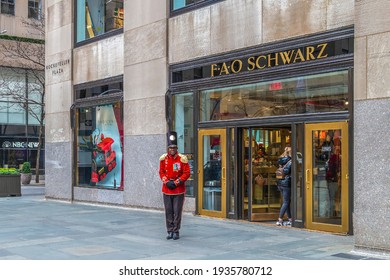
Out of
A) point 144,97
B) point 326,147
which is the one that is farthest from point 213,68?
point 326,147

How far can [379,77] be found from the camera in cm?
885

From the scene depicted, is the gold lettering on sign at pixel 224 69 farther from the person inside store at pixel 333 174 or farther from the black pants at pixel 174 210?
the black pants at pixel 174 210

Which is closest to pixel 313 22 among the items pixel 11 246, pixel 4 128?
pixel 11 246

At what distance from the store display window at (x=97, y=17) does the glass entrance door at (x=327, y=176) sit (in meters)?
8.28

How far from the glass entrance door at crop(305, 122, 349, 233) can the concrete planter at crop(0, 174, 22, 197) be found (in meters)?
15.0

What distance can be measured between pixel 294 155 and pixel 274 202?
6.71 feet

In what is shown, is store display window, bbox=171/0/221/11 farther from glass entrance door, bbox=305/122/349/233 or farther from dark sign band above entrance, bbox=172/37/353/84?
glass entrance door, bbox=305/122/349/233

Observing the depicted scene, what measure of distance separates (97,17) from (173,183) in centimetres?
970

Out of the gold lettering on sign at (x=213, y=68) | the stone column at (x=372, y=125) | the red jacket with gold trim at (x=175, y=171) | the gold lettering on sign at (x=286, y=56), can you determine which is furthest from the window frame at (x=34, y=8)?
the stone column at (x=372, y=125)

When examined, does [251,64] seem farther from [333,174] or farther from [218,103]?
[333,174]

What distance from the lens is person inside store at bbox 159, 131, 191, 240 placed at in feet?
34.1

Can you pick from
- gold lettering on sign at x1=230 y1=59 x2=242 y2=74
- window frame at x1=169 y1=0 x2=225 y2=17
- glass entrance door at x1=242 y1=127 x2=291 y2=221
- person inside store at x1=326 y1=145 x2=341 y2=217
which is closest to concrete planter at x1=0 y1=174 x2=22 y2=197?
window frame at x1=169 y1=0 x2=225 y2=17
